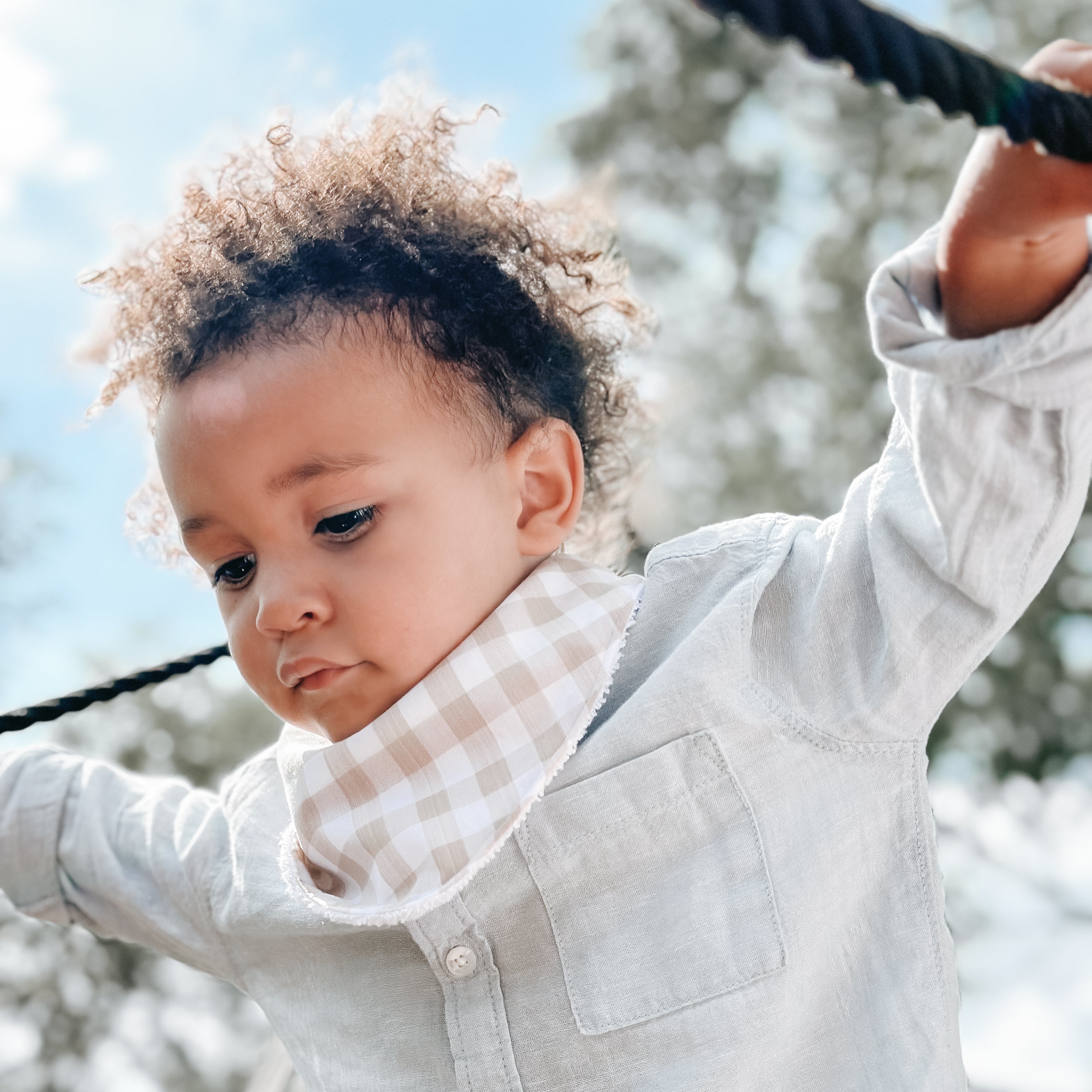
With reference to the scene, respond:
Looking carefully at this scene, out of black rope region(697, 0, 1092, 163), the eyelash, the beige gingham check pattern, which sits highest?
black rope region(697, 0, 1092, 163)

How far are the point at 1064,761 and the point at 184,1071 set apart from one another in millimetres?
3540

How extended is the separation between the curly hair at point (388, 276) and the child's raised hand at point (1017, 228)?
42cm

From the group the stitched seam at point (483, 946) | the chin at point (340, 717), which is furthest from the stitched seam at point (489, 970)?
the chin at point (340, 717)

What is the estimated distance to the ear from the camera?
3.11 ft

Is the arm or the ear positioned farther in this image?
the ear

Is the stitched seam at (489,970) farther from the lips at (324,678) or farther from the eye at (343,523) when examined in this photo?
the eye at (343,523)

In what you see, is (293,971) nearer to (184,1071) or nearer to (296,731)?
(296,731)

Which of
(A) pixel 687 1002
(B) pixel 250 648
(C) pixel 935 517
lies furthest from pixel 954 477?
(B) pixel 250 648

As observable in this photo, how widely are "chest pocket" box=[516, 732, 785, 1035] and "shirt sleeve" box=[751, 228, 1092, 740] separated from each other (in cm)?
10

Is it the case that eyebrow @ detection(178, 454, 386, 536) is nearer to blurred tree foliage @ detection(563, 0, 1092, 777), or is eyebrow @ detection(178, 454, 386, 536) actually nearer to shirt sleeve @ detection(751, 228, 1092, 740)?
shirt sleeve @ detection(751, 228, 1092, 740)

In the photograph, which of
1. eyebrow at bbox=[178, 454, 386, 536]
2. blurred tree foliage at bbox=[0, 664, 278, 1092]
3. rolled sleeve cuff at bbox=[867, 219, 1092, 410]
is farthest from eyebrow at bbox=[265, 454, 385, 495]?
blurred tree foliage at bbox=[0, 664, 278, 1092]

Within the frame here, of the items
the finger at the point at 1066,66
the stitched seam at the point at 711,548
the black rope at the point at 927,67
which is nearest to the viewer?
the black rope at the point at 927,67

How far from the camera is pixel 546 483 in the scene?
3.20ft

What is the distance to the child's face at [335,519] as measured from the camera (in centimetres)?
83
